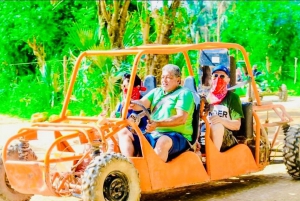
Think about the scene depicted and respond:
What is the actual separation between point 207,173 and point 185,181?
390mm

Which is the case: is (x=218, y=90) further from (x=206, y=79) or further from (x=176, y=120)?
(x=176, y=120)

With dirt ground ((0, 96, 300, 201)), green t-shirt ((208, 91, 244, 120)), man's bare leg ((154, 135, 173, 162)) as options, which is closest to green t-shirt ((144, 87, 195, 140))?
man's bare leg ((154, 135, 173, 162))

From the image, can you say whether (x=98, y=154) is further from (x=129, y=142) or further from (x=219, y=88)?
(x=219, y=88)

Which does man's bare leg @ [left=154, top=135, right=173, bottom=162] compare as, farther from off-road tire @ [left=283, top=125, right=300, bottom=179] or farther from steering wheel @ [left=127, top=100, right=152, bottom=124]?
off-road tire @ [left=283, top=125, right=300, bottom=179]

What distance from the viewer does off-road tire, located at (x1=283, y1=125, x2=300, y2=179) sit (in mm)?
7918

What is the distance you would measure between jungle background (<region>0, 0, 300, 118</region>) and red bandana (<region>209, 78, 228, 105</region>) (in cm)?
459

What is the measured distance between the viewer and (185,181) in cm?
685

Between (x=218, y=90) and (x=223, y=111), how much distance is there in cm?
24

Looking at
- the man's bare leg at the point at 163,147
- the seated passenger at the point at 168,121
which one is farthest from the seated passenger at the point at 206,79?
the man's bare leg at the point at 163,147

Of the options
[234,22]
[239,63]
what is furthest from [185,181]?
[234,22]

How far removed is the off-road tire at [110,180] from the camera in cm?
587

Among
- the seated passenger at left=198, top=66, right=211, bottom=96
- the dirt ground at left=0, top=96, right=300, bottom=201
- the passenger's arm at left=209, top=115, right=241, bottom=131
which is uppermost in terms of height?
the seated passenger at left=198, top=66, right=211, bottom=96

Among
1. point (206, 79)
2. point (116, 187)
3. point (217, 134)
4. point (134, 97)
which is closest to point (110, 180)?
point (116, 187)

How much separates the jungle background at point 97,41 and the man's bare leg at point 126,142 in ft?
18.8
